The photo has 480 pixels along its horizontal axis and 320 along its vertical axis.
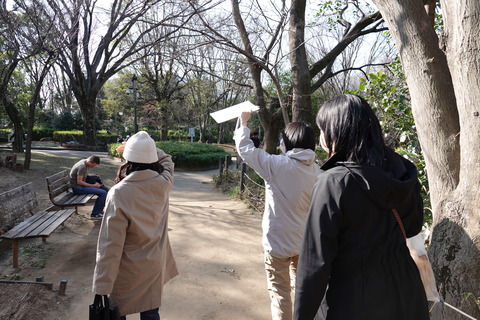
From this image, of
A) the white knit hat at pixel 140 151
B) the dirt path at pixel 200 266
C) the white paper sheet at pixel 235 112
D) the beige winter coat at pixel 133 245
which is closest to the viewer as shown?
the beige winter coat at pixel 133 245

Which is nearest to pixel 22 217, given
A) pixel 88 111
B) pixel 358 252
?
pixel 358 252

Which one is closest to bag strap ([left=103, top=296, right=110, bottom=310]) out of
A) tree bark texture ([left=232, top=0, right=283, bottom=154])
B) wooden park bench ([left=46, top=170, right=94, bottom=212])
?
wooden park bench ([left=46, top=170, right=94, bottom=212])

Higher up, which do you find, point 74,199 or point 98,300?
point 98,300

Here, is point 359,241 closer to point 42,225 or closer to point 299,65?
point 42,225

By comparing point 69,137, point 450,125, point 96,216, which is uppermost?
point 450,125

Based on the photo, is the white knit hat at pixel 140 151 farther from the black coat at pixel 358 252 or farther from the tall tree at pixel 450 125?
the tall tree at pixel 450 125

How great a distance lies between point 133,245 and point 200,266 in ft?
7.53

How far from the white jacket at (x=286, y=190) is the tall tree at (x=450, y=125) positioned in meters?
0.85

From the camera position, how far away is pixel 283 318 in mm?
2461

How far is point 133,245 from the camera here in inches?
86.4

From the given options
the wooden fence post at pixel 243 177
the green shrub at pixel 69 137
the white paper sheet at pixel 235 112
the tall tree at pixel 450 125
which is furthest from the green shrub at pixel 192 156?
the green shrub at pixel 69 137

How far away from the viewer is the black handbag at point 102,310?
206 cm

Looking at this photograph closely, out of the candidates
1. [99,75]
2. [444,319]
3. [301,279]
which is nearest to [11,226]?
[301,279]

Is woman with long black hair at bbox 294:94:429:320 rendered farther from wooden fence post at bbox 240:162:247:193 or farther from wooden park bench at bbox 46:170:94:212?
wooden fence post at bbox 240:162:247:193
